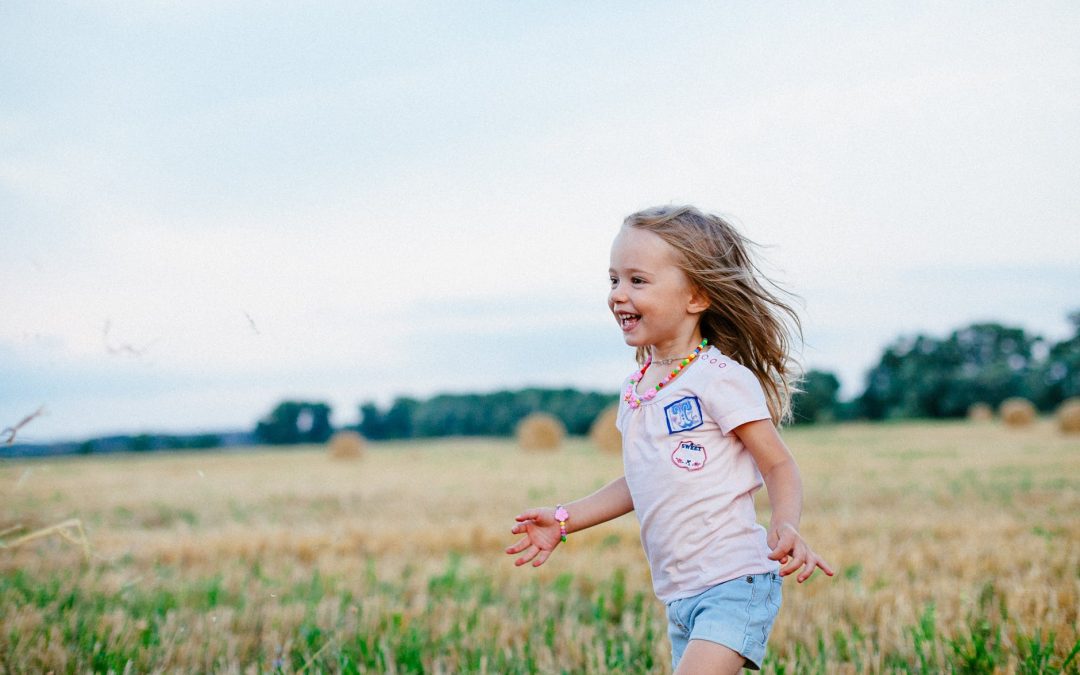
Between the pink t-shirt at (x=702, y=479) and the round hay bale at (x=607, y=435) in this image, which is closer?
the pink t-shirt at (x=702, y=479)

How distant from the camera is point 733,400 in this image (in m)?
2.49

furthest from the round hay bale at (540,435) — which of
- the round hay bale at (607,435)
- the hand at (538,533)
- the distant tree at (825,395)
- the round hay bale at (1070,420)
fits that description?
the distant tree at (825,395)

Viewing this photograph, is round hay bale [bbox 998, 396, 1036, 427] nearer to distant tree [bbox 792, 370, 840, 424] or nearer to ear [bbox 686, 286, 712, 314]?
distant tree [bbox 792, 370, 840, 424]

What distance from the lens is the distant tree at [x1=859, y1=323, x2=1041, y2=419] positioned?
51062 millimetres

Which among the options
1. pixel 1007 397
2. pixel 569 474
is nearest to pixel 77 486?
pixel 569 474

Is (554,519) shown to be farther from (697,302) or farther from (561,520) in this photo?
(697,302)

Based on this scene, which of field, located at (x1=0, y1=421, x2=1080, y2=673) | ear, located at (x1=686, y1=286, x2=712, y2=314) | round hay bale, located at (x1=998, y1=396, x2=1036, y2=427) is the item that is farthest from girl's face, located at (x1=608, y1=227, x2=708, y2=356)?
round hay bale, located at (x1=998, y1=396, x2=1036, y2=427)

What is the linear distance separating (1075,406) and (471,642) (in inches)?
1085

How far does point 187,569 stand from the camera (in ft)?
18.4

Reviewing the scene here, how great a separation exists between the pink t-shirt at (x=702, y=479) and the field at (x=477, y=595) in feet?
2.50

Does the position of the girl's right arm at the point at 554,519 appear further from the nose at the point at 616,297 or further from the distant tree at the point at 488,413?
the distant tree at the point at 488,413

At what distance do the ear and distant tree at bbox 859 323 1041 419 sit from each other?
53495 mm

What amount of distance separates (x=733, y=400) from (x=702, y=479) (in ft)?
0.78

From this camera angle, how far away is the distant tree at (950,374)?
5106 cm
